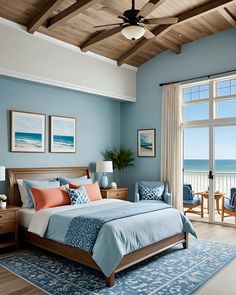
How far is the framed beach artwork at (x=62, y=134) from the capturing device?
19.4 feet

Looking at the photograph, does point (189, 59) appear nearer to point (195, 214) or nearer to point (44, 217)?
point (195, 214)

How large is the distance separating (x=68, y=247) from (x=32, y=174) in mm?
2098

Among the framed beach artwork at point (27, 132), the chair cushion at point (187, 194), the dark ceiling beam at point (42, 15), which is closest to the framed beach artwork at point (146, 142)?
the chair cushion at point (187, 194)

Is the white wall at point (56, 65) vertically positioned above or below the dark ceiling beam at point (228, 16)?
below

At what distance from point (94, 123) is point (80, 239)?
3718 millimetres

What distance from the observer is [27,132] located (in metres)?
5.47

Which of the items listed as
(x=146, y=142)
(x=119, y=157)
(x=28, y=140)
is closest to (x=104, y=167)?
(x=119, y=157)

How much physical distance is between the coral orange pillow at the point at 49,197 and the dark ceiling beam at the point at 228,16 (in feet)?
13.5

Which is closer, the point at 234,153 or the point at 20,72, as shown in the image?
the point at 20,72

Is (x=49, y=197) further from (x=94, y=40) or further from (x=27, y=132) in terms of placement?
(x=94, y=40)

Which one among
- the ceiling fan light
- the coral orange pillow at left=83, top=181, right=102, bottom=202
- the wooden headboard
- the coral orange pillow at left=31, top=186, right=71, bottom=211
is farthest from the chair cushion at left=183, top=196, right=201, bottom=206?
the ceiling fan light

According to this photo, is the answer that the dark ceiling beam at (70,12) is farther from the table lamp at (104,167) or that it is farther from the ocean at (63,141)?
the table lamp at (104,167)

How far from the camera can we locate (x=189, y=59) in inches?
257

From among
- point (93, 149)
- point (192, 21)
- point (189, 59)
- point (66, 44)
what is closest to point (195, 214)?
point (93, 149)
